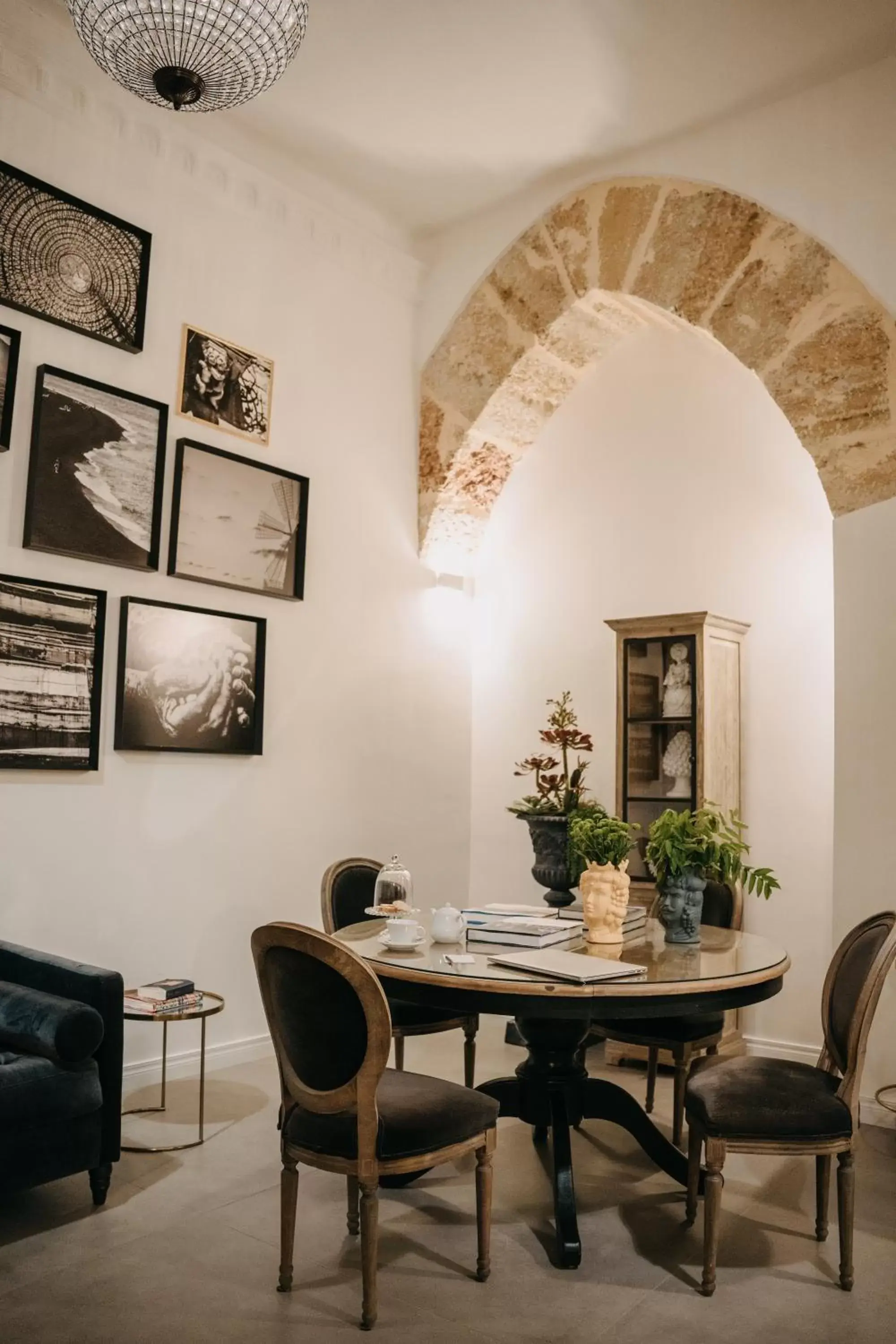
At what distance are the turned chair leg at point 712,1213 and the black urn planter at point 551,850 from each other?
1.52 meters

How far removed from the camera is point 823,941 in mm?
4562

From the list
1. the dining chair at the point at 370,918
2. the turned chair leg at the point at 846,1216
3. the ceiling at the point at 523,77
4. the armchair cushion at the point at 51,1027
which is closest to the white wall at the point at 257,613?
the ceiling at the point at 523,77

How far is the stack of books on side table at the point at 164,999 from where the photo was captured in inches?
133

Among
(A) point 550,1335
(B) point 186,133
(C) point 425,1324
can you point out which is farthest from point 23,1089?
(B) point 186,133

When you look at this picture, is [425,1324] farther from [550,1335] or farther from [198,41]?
[198,41]

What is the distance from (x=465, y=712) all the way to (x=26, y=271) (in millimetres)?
3105

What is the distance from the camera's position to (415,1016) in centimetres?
350

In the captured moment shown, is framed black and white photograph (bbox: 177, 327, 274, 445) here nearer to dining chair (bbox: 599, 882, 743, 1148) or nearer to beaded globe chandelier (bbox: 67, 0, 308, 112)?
beaded globe chandelier (bbox: 67, 0, 308, 112)

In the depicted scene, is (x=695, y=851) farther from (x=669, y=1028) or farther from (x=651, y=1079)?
(x=651, y=1079)

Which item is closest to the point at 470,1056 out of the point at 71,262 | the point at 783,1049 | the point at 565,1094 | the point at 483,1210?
the point at 565,1094

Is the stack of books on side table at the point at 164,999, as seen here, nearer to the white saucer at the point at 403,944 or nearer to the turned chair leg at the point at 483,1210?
the white saucer at the point at 403,944

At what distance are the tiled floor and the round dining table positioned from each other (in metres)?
0.16

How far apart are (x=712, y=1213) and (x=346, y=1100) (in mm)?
938

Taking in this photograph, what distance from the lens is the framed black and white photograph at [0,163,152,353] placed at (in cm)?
377
